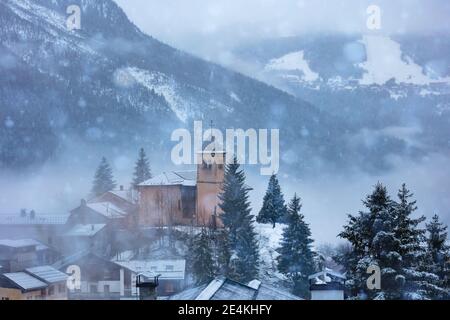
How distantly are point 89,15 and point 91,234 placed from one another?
3.73 metres

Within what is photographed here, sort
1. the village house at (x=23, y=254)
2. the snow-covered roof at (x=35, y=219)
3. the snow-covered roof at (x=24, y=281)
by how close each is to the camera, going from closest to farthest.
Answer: the snow-covered roof at (x=24, y=281) < the village house at (x=23, y=254) < the snow-covered roof at (x=35, y=219)

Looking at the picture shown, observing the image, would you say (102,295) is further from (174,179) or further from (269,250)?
(269,250)

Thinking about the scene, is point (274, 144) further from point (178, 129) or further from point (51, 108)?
point (51, 108)

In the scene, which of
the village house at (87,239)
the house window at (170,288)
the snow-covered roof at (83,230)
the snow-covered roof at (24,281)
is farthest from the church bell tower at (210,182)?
the snow-covered roof at (24,281)

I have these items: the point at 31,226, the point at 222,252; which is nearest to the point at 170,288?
the point at 222,252

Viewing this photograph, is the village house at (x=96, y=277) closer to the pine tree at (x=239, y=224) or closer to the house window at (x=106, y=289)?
the house window at (x=106, y=289)

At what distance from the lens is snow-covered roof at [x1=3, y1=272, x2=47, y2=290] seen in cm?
986

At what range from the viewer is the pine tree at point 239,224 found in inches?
453

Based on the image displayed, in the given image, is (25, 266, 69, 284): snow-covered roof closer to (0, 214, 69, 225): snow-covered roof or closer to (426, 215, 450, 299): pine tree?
(0, 214, 69, 225): snow-covered roof

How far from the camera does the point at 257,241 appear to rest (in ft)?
40.2

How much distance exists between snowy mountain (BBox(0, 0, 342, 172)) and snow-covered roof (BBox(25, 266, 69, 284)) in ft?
5.71

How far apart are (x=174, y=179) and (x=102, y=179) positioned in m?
1.43

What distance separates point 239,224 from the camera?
12.0 meters

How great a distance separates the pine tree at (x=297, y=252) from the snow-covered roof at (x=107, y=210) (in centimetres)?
295
